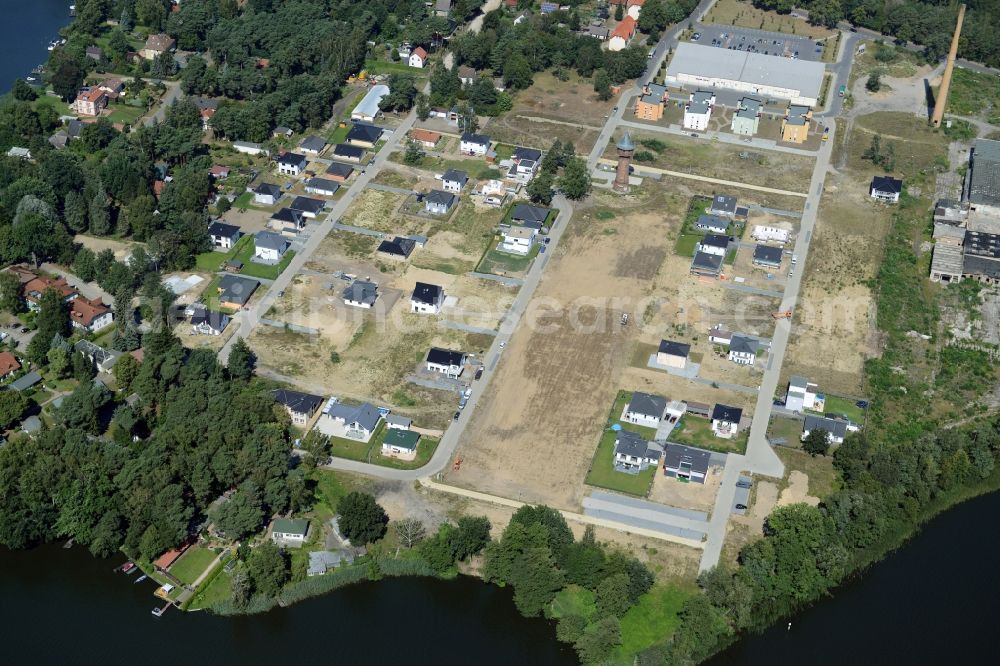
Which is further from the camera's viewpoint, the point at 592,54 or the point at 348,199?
the point at 592,54

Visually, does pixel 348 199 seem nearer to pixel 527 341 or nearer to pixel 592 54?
pixel 527 341

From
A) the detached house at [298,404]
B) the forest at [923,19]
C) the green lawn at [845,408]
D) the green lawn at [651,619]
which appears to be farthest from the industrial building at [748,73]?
the green lawn at [651,619]

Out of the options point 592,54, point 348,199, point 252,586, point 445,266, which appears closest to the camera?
point 252,586

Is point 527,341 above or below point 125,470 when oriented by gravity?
below

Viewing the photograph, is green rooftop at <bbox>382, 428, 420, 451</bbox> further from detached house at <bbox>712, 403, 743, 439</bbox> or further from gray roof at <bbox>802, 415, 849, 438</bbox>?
gray roof at <bbox>802, 415, 849, 438</bbox>

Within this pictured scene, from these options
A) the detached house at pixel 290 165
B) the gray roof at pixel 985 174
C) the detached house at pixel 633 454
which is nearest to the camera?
the detached house at pixel 633 454

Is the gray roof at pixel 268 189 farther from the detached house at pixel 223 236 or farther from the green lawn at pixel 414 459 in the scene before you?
the green lawn at pixel 414 459

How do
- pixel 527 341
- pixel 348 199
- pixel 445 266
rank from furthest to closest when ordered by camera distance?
1. pixel 348 199
2. pixel 445 266
3. pixel 527 341

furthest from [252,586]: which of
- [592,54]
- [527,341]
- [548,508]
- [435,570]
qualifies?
[592,54]
